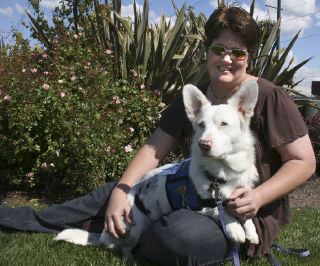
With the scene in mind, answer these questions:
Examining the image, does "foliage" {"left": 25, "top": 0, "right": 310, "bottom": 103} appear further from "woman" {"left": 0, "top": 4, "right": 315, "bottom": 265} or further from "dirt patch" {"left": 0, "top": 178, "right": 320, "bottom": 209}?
"woman" {"left": 0, "top": 4, "right": 315, "bottom": 265}

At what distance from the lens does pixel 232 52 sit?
2469 millimetres

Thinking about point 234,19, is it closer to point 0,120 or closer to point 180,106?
point 180,106

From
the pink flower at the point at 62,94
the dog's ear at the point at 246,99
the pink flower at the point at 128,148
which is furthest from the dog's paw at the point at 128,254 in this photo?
the pink flower at the point at 62,94

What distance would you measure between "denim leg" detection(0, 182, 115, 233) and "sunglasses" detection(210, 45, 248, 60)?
148cm

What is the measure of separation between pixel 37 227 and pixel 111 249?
0.84 metres

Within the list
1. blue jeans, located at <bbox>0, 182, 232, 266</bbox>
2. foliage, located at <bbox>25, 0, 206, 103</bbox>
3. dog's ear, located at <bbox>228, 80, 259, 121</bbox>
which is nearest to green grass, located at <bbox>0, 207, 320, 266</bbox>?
blue jeans, located at <bbox>0, 182, 232, 266</bbox>

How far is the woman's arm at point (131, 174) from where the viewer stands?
249 cm

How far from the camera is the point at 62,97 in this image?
4457 mm

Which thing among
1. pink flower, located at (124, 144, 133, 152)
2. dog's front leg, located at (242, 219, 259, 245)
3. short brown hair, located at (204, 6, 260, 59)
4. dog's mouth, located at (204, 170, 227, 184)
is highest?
short brown hair, located at (204, 6, 260, 59)

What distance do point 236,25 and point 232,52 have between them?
0.65 feet

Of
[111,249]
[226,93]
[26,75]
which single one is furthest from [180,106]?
[26,75]

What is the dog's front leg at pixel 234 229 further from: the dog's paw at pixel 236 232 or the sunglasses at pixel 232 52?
the sunglasses at pixel 232 52

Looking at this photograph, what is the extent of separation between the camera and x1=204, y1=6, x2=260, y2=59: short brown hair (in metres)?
2.50

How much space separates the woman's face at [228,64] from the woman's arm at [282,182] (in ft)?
1.92
